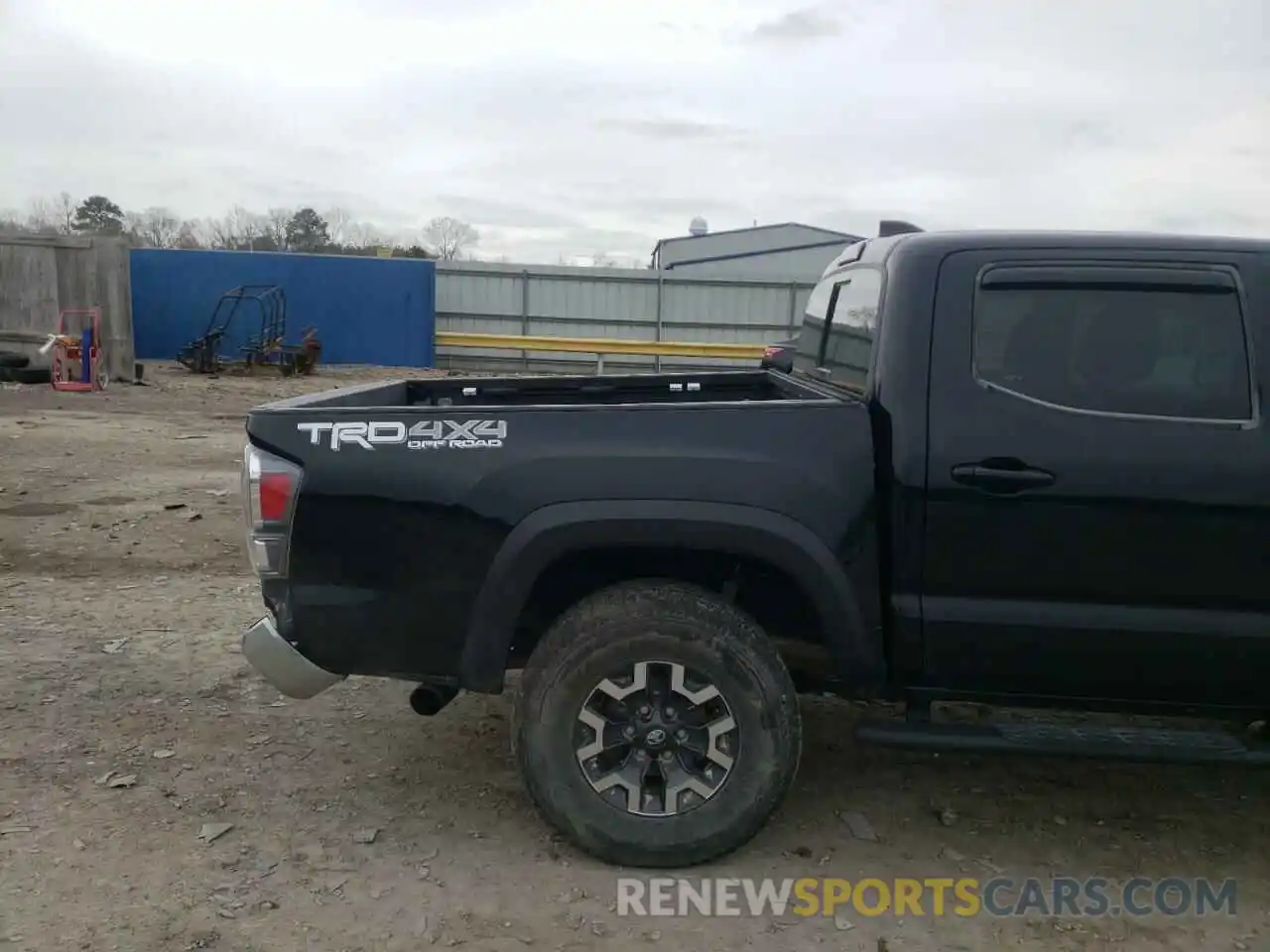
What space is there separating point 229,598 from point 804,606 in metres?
3.78

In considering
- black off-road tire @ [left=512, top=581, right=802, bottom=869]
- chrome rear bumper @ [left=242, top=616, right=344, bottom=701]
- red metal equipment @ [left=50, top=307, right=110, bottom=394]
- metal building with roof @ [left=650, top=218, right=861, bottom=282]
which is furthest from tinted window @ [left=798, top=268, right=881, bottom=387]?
metal building with roof @ [left=650, top=218, right=861, bottom=282]

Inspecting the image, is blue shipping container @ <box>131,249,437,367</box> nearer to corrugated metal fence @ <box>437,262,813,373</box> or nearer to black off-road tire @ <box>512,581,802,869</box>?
corrugated metal fence @ <box>437,262,813,373</box>

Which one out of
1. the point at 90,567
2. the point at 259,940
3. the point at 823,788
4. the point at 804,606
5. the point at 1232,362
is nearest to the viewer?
the point at 259,940

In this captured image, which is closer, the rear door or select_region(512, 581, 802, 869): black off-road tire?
the rear door

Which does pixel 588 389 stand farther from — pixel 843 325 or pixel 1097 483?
pixel 1097 483

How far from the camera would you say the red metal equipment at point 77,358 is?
15797 mm

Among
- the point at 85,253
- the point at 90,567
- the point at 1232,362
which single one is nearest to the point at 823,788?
the point at 1232,362

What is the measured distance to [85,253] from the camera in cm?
1666

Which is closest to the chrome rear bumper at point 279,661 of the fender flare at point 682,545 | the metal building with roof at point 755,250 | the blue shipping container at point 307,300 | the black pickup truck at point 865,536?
the black pickup truck at point 865,536

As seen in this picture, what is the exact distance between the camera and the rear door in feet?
9.87

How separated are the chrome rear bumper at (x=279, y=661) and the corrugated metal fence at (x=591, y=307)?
18910 millimetres

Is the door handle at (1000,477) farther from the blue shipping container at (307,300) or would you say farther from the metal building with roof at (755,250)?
the metal building with roof at (755,250)

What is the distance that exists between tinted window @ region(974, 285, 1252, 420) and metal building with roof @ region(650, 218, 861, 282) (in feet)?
99.6

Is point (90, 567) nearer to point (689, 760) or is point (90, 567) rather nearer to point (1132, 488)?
point (689, 760)
